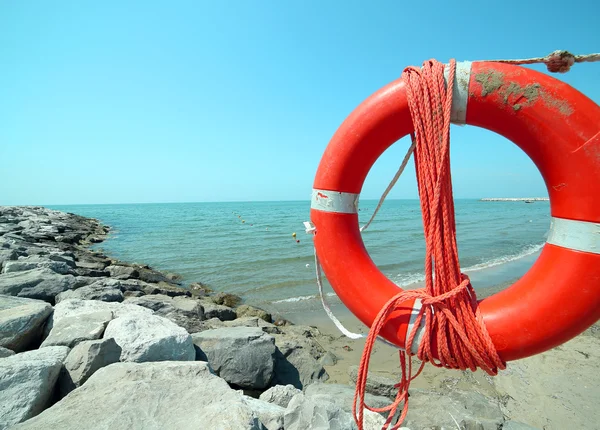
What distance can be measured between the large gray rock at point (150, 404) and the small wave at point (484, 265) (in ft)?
18.3

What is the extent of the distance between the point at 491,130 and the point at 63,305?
3633mm

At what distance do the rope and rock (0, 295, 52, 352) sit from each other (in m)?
3.62

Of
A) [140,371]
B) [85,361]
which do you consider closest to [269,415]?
[140,371]

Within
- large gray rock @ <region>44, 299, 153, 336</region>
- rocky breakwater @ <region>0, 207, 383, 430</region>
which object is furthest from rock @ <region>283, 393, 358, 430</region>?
large gray rock @ <region>44, 299, 153, 336</region>

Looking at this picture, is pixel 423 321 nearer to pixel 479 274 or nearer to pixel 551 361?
pixel 551 361

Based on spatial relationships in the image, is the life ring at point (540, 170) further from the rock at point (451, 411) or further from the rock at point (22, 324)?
the rock at point (22, 324)

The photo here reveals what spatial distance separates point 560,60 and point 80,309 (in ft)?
12.8

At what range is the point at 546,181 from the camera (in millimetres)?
1353

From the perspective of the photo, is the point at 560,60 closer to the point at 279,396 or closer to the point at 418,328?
the point at 418,328

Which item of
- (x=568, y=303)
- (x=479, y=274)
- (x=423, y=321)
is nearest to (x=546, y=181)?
(x=568, y=303)

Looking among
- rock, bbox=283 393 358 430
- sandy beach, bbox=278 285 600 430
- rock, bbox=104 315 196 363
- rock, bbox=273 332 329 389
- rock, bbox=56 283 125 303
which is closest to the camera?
rock, bbox=283 393 358 430

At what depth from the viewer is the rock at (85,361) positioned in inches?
79.4

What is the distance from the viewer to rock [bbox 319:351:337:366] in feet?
11.9

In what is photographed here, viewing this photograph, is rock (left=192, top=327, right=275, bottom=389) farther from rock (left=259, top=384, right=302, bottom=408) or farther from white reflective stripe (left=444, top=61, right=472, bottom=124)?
white reflective stripe (left=444, top=61, right=472, bottom=124)
